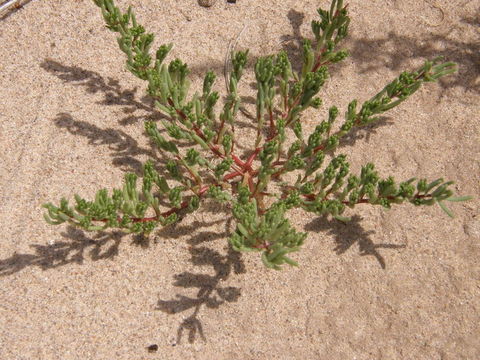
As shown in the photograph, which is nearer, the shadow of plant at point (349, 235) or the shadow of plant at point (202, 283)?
the shadow of plant at point (202, 283)

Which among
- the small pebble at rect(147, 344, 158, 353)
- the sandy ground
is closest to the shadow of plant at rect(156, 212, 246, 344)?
the sandy ground

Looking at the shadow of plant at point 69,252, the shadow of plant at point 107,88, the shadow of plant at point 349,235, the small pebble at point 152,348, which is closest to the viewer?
the small pebble at point 152,348

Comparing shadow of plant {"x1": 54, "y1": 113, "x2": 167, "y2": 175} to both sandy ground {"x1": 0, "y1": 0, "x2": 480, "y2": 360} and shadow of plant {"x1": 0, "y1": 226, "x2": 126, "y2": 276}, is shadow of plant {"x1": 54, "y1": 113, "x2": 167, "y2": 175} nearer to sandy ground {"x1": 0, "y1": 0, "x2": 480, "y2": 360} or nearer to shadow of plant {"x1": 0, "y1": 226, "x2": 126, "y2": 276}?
sandy ground {"x1": 0, "y1": 0, "x2": 480, "y2": 360}

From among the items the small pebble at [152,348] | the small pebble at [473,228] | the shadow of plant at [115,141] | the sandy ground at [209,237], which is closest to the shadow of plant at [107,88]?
the sandy ground at [209,237]

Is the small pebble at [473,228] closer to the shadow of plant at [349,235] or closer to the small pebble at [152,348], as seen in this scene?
the shadow of plant at [349,235]

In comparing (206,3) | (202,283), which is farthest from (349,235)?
(206,3)

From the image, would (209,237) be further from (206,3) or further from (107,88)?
(206,3)

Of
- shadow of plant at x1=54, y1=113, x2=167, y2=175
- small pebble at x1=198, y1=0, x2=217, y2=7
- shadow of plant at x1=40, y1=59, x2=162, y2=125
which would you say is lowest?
shadow of plant at x1=54, y1=113, x2=167, y2=175

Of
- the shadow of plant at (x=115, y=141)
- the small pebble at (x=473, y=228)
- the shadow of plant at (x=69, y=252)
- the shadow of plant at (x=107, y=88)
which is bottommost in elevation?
the small pebble at (x=473, y=228)
